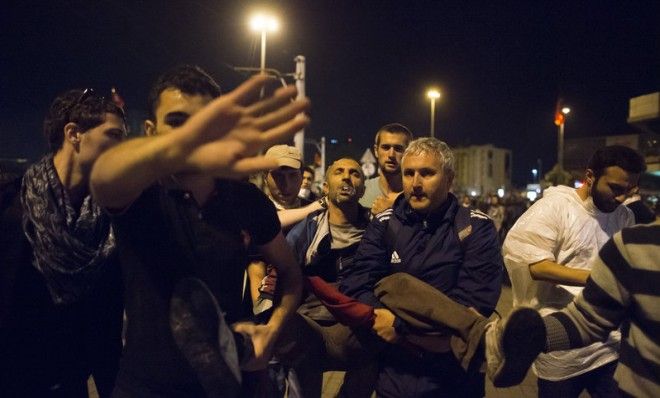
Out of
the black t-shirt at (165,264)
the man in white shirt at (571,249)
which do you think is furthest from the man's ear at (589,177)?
the black t-shirt at (165,264)

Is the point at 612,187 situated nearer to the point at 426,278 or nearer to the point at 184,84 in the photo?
the point at 426,278

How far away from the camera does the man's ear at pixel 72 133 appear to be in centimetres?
244

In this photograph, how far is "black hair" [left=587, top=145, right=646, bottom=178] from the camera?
3568mm

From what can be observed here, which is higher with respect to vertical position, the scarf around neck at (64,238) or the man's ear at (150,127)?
the man's ear at (150,127)

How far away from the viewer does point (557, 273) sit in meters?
3.35

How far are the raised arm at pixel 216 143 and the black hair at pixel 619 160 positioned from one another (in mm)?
2872

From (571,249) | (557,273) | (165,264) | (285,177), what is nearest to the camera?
(165,264)

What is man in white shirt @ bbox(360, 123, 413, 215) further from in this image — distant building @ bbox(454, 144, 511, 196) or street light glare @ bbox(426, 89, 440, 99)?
distant building @ bbox(454, 144, 511, 196)

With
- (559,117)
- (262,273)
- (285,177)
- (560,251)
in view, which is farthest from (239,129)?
(559,117)

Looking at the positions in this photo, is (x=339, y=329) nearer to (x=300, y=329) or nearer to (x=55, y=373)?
(x=300, y=329)

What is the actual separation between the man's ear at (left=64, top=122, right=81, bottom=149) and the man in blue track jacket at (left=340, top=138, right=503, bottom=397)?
1.60m

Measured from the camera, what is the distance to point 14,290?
7.31 feet

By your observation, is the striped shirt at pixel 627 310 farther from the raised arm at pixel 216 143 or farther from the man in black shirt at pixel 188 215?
the raised arm at pixel 216 143

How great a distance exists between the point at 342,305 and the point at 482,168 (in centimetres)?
11072
